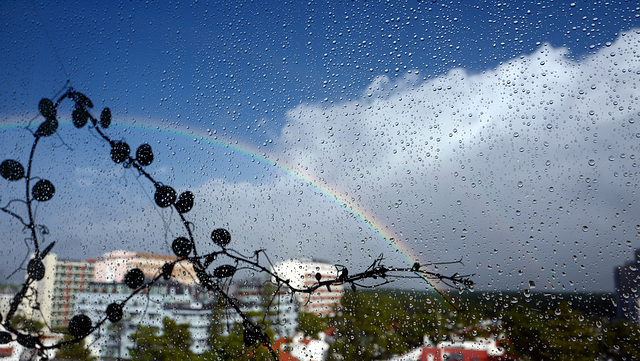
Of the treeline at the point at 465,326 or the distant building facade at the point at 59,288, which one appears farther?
the distant building facade at the point at 59,288

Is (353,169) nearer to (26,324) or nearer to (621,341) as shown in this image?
(621,341)

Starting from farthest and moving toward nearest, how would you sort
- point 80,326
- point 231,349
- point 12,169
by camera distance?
point 12,169 → point 80,326 → point 231,349

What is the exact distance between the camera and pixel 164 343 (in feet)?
2.01

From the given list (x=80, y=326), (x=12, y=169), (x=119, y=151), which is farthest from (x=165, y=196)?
(x=12, y=169)

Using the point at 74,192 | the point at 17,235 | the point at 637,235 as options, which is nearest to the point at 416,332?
the point at 637,235

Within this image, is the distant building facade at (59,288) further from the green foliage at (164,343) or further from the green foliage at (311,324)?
the green foliage at (311,324)

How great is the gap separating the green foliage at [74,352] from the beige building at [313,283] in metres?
0.42

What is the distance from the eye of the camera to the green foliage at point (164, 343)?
23.4 inches

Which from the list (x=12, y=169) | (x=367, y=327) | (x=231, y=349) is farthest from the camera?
(x=12, y=169)

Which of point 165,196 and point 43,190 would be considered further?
point 43,190

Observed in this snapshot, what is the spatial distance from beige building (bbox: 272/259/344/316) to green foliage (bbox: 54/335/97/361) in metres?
0.42

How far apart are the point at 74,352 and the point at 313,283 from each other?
50cm

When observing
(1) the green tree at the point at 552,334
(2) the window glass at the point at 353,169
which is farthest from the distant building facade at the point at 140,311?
(1) the green tree at the point at 552,334

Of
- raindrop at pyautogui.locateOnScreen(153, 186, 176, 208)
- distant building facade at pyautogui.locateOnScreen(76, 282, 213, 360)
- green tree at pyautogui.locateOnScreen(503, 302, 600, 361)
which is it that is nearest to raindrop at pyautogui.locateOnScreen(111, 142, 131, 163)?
A: raindrop at pyautogui.locateOnScreen(153, 186, 176, 208)
